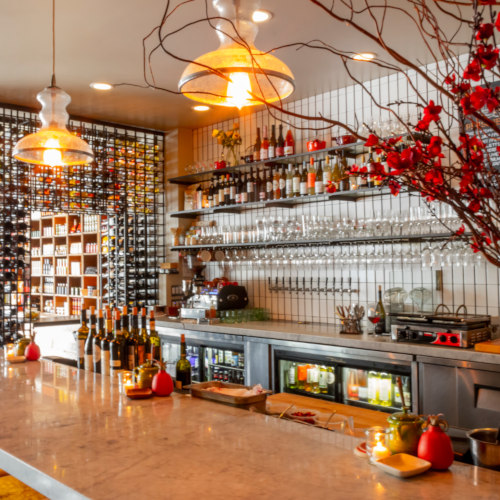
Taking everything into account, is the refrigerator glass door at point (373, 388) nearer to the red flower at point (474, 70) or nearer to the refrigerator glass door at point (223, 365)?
the refrigerator glass door at point (223, 365)

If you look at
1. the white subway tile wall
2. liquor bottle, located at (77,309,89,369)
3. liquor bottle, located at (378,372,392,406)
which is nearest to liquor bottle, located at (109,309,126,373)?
liquor bottle, located at (77,309,89,369)

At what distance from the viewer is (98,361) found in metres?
3.26

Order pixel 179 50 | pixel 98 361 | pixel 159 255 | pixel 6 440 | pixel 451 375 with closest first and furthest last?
pixel 6 440, pixel 98 361, pixel 451 375, pixel 179 50, pixel 159 255

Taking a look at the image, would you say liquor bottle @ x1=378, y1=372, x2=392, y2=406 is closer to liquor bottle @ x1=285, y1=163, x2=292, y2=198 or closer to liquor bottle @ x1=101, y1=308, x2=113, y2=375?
liquor bottle @ x1=285, y1=163, x2=292, y2=198

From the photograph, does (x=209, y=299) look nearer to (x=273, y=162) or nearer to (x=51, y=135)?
(x=273, y=162)

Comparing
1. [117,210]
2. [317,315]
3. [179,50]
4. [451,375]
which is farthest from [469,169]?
[117,210]

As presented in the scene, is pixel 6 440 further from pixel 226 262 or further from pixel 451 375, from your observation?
pixel 226 262

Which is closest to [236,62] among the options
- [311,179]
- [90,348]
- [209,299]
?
[90,348]

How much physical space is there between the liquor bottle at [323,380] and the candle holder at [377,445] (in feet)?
9.62

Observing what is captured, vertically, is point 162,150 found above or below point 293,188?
above

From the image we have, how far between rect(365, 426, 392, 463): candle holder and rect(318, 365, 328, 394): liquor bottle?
2931 millimetres

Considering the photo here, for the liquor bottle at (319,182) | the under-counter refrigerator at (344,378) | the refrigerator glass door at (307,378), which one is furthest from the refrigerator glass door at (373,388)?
the liquor bottle at (319,182)

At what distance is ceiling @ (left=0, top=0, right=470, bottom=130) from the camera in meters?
Result: 3.74

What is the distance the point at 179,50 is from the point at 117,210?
2.59 metres
